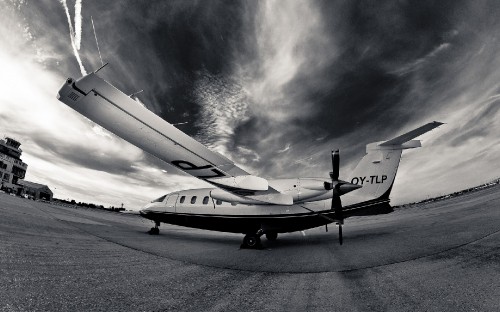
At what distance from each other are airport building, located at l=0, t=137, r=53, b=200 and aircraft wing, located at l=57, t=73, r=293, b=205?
99218 millimetres

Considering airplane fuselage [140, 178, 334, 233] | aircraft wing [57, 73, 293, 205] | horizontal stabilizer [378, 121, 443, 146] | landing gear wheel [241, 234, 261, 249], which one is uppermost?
horizontal stabilizer [378, 121, 443, 146]

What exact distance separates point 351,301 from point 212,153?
5088 mm

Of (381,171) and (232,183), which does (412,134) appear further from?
(232,183)

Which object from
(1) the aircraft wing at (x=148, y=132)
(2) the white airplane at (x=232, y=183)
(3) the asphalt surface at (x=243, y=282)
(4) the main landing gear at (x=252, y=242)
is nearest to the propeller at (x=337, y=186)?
(2) the white airplane at (x=232, y=183)

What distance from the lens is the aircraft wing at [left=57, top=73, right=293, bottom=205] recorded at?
4.95 meters

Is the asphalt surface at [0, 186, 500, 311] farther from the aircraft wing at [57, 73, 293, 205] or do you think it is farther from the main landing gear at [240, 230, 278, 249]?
the main landing gear at [240, 230, 278, 249]

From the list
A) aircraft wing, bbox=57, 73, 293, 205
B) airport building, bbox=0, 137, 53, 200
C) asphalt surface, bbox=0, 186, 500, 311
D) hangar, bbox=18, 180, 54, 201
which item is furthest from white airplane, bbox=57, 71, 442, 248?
hangar, bbox=18, 180, 54, 201

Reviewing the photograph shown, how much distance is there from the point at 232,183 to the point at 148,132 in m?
3.46

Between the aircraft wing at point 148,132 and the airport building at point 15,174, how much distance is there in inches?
3906

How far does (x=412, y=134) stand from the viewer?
33.4 ft

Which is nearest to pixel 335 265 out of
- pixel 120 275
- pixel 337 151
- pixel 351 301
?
pixel 351 301

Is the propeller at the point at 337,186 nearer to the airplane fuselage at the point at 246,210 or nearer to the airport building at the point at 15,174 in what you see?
the airplane fuselage at the point at 246,210

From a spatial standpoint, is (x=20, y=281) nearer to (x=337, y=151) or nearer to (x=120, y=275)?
(x=120, y=275)

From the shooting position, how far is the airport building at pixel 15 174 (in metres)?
78.2
